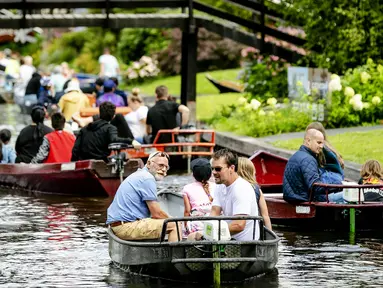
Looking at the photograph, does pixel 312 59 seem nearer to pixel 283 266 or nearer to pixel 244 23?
pixel 244 23

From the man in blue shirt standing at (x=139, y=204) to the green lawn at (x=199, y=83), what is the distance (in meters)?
25.9

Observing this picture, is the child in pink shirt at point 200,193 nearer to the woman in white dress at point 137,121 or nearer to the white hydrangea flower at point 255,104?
the woman in white dress at point 137,121

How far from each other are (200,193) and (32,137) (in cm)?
719

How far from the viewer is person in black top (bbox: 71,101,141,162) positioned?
19.7 meters

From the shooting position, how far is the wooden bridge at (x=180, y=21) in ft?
95.3

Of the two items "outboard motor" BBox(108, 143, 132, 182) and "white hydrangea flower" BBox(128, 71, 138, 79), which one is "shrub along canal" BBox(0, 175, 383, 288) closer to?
"outboard motor" BBox(108, 143, 132, 182)

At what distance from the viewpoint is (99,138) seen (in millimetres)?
19953

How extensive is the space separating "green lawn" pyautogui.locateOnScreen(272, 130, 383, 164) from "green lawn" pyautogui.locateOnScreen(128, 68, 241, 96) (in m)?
16.1

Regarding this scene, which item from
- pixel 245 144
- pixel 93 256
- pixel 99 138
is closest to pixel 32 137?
pixel 99 138

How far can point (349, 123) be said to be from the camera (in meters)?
25.3

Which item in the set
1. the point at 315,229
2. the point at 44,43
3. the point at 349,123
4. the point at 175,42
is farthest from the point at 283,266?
the point at 44,43

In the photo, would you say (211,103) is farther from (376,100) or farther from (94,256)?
(94,256)

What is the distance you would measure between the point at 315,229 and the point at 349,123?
9.18 m

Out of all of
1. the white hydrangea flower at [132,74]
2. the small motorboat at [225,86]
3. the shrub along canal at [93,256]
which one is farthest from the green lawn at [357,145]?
the white hydrangea flower at [132,74]
